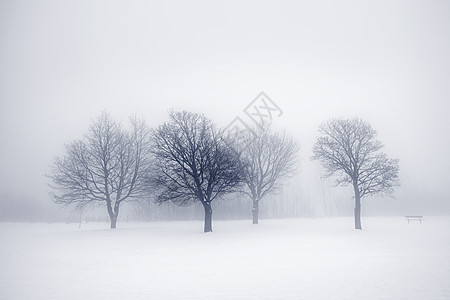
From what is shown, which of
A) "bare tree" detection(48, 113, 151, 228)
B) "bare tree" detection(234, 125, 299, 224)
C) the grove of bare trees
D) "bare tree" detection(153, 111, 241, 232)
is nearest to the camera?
"bare tree" detection(153, 111, 241, 232)

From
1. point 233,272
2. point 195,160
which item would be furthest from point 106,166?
point 233,272

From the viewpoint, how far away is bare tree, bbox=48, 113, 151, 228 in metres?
38.3

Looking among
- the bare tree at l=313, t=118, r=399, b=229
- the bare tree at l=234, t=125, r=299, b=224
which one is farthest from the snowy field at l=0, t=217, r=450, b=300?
the bare tree at l=234, t=125, r=299, b=224

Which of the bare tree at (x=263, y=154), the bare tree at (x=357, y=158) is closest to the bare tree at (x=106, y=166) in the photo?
the bare tree at (x=263, y=154)

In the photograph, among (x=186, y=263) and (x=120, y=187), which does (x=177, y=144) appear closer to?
(x=120, y=187)

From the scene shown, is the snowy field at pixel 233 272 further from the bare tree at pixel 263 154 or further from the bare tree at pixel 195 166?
the bare tree at pixel 263 154

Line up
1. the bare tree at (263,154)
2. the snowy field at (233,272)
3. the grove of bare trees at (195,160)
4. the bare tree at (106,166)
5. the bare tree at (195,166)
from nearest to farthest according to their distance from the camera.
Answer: the snowy field at (233,272) < the bare tree at (195,166) < the grove of bare trees at (195,160) < the bare tree at (106,166) < the bare tree at (263,154)

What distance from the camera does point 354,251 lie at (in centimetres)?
1855

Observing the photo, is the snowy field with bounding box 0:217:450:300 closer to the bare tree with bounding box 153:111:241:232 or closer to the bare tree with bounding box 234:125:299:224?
the bare tree with bounding box 153:111:241:232

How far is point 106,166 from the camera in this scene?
128 feet

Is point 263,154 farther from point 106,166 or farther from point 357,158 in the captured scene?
point 106,166

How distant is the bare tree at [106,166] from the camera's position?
3831cm

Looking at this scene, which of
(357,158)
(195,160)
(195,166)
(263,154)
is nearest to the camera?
(195,166)

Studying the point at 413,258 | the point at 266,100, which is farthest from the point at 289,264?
the point at 266,100
